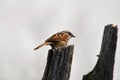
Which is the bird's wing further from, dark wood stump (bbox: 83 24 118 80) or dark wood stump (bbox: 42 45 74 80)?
dark wood stump (bbox: 83 24 118 80)

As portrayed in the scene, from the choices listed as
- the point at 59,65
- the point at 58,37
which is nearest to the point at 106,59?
the point at 59,65

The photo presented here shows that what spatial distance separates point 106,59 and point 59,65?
2.31 feet

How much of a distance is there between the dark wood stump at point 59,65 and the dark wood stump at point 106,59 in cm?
42

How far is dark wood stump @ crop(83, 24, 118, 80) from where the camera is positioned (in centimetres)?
727

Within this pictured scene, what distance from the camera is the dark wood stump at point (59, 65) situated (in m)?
7.18

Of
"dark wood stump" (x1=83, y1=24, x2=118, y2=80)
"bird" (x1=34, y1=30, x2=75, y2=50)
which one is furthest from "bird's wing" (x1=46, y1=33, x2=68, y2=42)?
"dark wood stump" (x1=83, y1=24, x2=118, y2=80)

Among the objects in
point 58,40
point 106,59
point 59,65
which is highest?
point 58,40

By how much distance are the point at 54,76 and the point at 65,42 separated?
166cm

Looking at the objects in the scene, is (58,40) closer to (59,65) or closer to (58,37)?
(58,37)

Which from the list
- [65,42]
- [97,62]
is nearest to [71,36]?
[65,42]

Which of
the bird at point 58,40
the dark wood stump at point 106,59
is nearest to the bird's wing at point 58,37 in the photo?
the bird at point 58,40

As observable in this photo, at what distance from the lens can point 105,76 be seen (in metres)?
7.28

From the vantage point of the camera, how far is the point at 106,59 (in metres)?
7.26

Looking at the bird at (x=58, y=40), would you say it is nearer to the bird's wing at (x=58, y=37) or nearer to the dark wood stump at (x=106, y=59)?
the bird's wing at (x=58, y=37)
